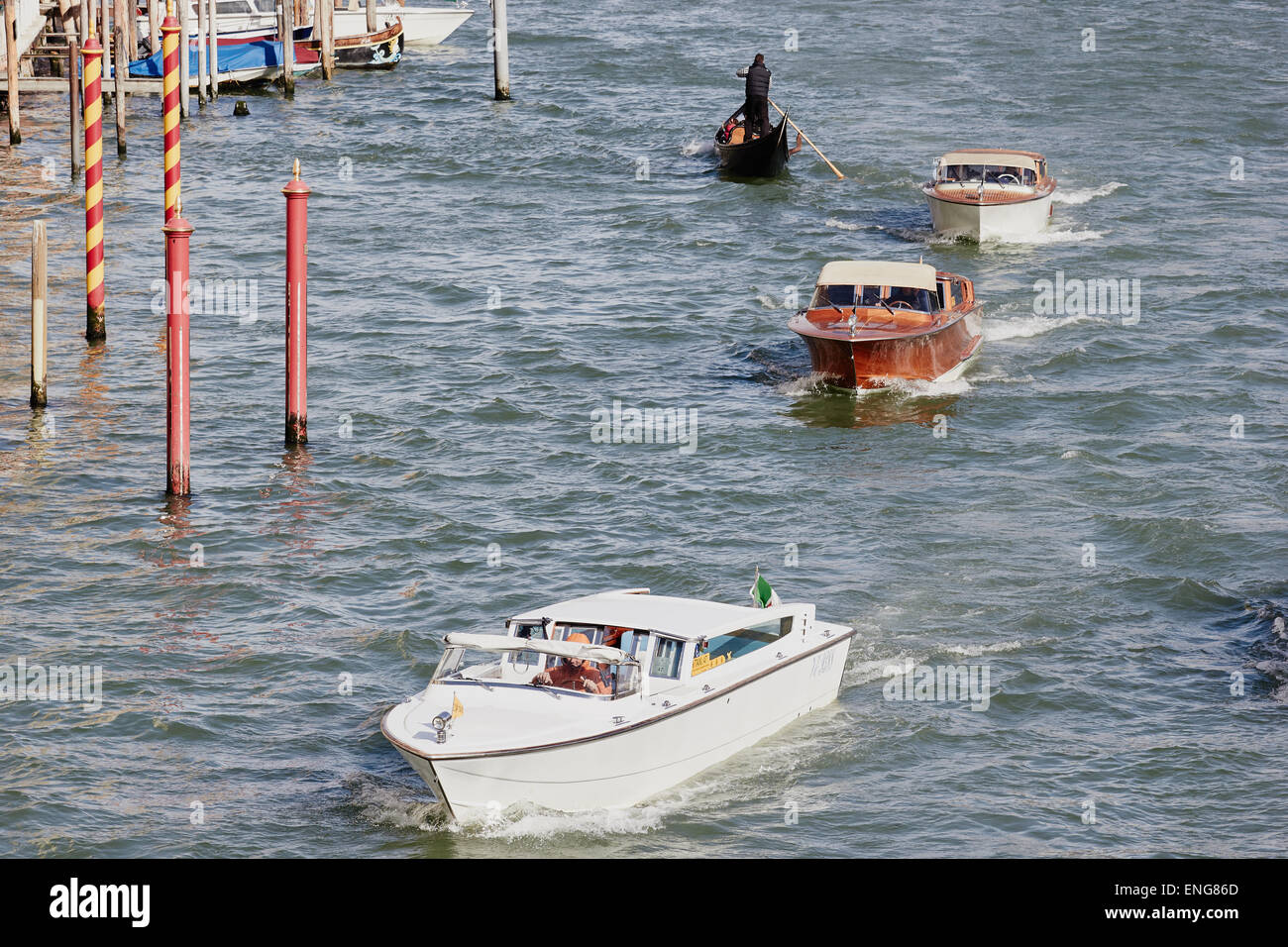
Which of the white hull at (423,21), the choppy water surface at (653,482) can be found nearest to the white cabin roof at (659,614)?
the choppy water surface at (653,482)

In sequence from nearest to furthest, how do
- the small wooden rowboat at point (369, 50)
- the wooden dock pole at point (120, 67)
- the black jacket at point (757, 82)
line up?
the black jacket at point (757, 82), the wooden dock pole at point (120, 67), the small wooden rowboat at point (369, 50)

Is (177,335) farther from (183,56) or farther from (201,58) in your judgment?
(201,58)

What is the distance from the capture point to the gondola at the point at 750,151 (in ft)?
122

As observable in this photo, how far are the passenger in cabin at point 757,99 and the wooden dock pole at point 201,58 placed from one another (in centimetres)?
1290

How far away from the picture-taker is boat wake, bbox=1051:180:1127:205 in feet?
118

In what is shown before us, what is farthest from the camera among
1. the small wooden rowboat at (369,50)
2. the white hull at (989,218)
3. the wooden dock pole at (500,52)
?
the small wooden rowboat at (369,50)

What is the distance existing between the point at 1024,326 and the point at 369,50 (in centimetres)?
2773

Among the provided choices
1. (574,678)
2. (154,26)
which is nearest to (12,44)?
(154,26)

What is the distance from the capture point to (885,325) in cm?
2453

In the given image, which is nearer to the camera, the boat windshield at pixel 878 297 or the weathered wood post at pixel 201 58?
the boat windshield at pixel 878 297

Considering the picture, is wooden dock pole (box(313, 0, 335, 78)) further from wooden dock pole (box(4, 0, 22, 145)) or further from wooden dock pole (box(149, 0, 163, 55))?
wooden dock pole (box(4, 0, 22, 145))

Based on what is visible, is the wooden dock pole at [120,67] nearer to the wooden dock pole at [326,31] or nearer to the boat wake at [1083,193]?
the wooden dock pole at [326,31]

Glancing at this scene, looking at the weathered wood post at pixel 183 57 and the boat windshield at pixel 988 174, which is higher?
the weathered wood post at pixel 183 57
